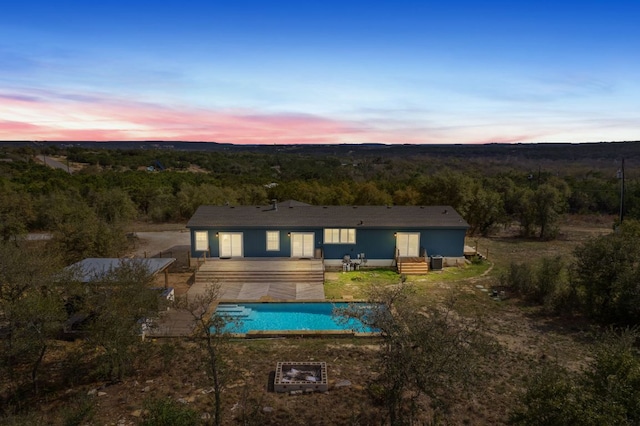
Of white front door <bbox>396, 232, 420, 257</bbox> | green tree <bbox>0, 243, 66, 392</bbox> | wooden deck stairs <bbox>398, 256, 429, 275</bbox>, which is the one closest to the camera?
green tree <bbox>0, 243, 66, 392</bbox>

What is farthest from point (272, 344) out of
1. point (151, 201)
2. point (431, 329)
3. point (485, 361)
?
point (151, 201)

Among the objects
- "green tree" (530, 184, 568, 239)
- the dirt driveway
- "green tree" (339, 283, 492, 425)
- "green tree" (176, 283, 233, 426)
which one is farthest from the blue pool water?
"green tree" (530, 184, 568, 239)

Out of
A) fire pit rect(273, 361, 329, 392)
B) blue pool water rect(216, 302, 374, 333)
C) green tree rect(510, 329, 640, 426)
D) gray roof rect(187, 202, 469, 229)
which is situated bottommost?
blue pool water rect(216, 302, 374, 333)

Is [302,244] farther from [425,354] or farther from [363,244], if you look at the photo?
[425,354]

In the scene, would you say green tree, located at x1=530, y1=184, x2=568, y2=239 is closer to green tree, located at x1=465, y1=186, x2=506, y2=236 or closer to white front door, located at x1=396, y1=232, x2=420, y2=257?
green tree, located at x1=465, y1=186, x2=506, y2=236

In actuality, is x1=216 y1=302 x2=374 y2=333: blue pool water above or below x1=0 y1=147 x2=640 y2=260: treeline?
below

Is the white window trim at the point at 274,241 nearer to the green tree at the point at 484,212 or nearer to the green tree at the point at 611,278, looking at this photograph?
the green tree at the point at 611,278

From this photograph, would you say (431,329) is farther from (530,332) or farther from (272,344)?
(530,332)
